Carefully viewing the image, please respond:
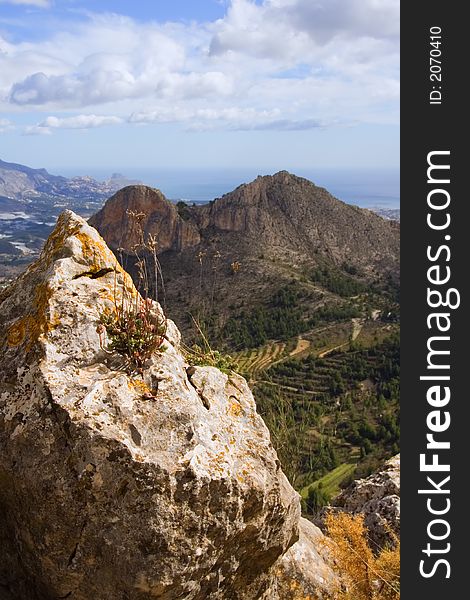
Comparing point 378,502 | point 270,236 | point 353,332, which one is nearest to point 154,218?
point 270,236

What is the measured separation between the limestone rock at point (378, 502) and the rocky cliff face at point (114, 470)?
6064mm

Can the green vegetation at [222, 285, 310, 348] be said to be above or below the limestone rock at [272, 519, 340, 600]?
below

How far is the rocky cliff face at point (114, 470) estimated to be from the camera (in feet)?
15.8

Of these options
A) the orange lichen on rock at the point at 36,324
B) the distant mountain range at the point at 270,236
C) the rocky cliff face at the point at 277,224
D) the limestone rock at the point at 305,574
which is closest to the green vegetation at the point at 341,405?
the distant mountain range at the point at 270,236

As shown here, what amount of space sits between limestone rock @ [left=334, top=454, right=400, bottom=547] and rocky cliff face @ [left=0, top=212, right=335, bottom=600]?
606cm

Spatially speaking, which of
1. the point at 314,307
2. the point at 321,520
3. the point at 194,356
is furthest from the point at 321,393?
the point at 194,356

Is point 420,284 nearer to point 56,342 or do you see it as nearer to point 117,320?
point 117,320

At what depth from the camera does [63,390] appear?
509 centimetres

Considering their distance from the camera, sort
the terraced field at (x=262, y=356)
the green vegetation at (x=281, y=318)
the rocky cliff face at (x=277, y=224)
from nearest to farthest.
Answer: the terraced field at (x=262, y=356) < the green vegetation at (x=281, y=318) < the rocky cliff face at (x=277, y=224)

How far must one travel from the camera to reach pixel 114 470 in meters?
4.80

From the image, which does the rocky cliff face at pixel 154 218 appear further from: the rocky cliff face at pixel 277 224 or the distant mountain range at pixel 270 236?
the distant mountain range at pixel 270 236

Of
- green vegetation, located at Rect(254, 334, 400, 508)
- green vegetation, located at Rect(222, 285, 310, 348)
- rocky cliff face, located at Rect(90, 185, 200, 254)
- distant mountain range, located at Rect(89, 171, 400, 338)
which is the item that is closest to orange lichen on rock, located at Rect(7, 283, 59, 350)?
green vegetation, located at Rect(254, 334, 400, 508)

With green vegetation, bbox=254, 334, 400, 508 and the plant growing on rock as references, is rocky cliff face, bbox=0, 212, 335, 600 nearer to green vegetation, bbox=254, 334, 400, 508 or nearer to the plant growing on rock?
the plant growing on rock

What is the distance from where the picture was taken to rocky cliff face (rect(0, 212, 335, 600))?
4.81 m
